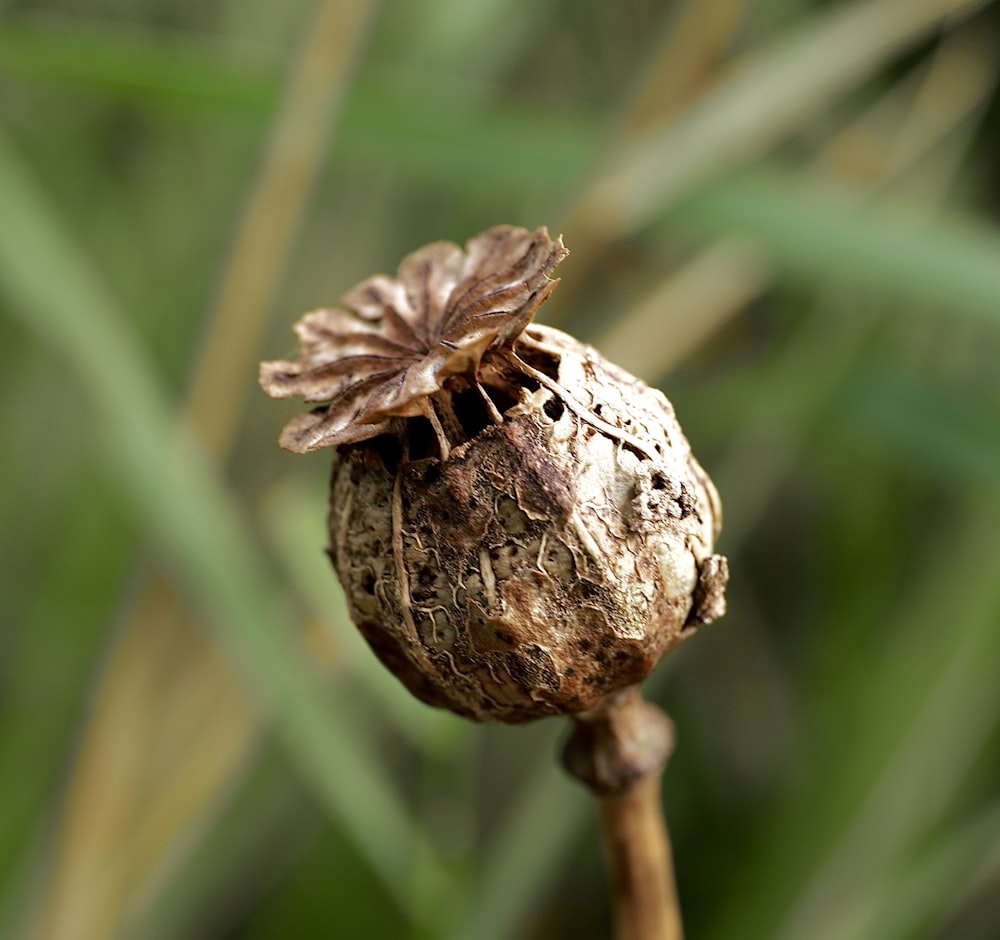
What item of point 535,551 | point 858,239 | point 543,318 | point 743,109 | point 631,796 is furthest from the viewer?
point 543,318

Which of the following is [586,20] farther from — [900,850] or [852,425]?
[900,850]

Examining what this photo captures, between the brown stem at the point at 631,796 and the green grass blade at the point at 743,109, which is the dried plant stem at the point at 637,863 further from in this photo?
the green grass blade at the point at 743,109

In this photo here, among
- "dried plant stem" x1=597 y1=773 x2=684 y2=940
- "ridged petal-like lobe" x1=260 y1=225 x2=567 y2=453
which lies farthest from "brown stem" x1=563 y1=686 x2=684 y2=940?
"ridged petal-like lobe" x1=260 y1=225 x2=567 y2=453

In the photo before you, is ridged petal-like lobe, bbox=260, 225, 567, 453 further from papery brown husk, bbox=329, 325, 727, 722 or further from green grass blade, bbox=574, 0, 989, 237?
green grass blade, bbox=574, 0, 989, 237

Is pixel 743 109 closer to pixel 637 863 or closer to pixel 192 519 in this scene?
pixel 192 519

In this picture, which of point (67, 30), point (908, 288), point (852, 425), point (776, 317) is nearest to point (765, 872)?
point (852, 425)

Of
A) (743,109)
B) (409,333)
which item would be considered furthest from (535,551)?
(743,109)

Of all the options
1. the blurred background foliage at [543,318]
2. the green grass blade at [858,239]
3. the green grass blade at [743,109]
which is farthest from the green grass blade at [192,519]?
the green grass blade at [858,239]
